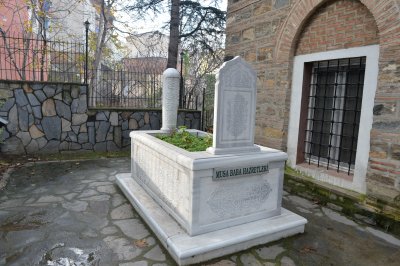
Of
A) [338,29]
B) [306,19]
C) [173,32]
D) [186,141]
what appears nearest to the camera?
[186,141]

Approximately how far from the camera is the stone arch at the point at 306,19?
3.45m

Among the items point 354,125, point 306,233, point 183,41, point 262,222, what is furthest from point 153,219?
point 183,41

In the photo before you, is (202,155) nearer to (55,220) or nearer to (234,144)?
(234,144)

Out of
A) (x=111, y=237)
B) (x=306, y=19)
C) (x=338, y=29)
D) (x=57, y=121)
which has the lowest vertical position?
(x=111, y=237)

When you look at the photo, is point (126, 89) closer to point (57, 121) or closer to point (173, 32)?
point (57, 121)

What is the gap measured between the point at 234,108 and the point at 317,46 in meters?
2.50

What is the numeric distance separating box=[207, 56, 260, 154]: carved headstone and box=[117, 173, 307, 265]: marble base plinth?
34.8 inches

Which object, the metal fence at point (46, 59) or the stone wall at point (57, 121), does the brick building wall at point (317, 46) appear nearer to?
the stone wall at point (57, 121)

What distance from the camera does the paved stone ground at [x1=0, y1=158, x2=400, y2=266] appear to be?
273cm

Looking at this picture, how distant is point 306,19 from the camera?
473cm

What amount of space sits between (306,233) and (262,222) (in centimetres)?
60

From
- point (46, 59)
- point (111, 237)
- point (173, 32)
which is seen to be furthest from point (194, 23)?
point (111, 237)

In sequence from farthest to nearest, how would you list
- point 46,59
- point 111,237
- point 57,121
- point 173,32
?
point 173,32 < point 46,59 < point 57,121 < point 111,237

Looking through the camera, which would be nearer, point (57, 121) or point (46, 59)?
point (57, 121)
